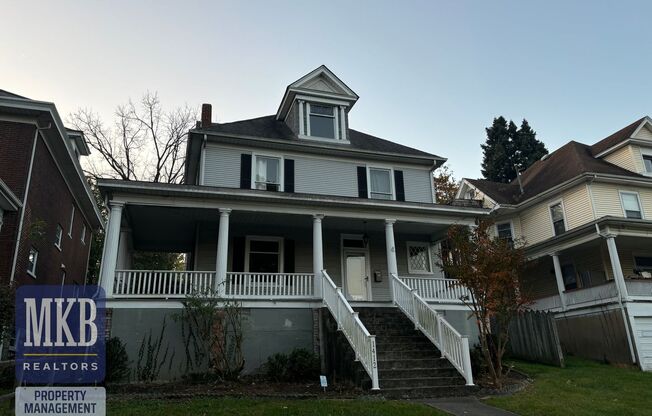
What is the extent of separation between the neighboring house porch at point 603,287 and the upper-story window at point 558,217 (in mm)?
1058

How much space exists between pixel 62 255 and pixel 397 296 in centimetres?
1297

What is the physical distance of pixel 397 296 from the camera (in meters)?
12.8

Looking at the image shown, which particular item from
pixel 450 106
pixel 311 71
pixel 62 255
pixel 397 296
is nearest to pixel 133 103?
pixel 62 255

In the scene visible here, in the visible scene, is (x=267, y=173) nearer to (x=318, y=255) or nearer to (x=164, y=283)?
(x=318, y=255)

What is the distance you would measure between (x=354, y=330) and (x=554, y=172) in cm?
1756

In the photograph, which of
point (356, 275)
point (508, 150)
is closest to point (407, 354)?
point (356, 275)

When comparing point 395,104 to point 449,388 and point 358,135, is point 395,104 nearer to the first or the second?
point 358,135

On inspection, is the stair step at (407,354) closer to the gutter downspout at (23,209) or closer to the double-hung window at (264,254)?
the double-hung window at (264,254)

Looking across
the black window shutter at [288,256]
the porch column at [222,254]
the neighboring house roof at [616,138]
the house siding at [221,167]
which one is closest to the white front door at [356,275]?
the black window shutter at [288,256]

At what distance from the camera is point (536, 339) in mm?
13703

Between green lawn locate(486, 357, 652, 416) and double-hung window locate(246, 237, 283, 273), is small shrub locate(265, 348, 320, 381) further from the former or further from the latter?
double-hung window locate(246, 237, 283, 273)

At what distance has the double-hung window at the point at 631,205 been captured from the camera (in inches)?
796

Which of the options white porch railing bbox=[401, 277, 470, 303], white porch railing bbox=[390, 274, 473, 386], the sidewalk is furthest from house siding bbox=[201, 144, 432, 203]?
the sidewalk

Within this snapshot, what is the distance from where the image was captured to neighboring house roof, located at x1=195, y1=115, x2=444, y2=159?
1571cm
